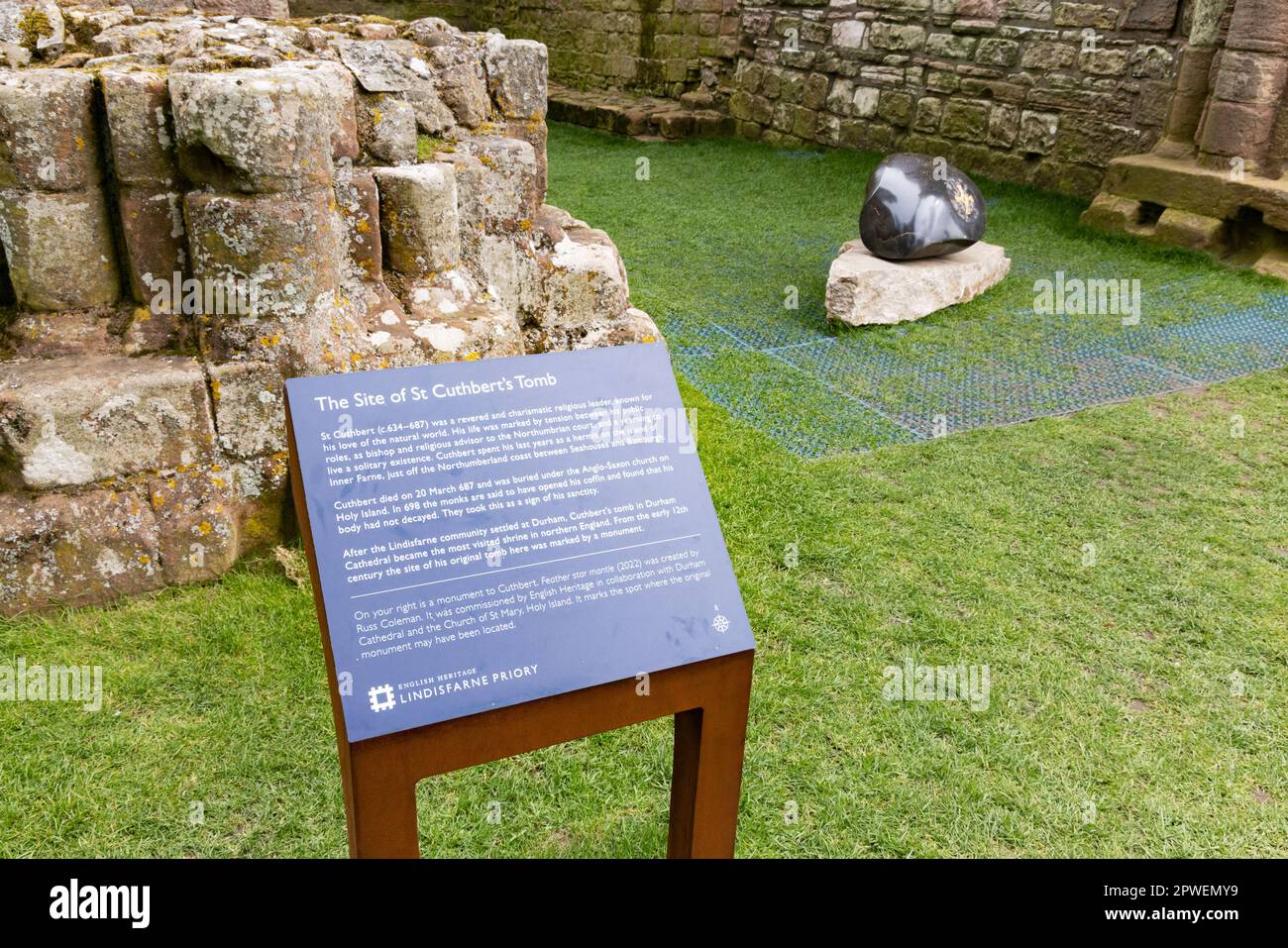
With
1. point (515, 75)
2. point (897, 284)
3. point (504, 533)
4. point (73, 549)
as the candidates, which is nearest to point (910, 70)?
point (897, 284)

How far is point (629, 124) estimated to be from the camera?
10.2 m

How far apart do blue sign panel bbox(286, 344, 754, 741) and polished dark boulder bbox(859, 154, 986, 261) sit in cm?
384

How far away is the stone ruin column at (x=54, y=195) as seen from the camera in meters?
2.57

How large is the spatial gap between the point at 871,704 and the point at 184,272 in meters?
2.25

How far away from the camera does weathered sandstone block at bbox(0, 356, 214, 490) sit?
8.59 feet

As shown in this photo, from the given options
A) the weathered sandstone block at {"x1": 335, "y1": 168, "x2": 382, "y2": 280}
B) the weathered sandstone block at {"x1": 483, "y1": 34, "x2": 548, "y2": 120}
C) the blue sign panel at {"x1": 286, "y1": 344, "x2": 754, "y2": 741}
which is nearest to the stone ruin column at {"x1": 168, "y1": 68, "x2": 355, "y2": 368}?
the weathered sandstone block at {"x1": 335, "y1": 168, "x2": 382, "y2": 280}

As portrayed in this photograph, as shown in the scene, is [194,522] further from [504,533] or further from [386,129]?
[504,533]

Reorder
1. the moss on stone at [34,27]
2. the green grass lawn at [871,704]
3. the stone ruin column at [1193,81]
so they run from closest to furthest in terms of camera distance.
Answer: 1. the green grass lawn at [871,704]
2. the moss on stone at [34,27]
3. the stone ruin column at [1193,81]

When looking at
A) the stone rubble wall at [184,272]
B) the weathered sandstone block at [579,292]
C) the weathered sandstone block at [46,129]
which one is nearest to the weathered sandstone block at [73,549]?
the stone rubble wall at [184,272]

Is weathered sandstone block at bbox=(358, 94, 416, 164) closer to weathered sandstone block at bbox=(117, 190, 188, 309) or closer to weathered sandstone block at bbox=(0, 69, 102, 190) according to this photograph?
weathered sandstone block at bbox=(117, 190, 188, 309)

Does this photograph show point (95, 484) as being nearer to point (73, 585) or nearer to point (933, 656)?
point (73, 585)

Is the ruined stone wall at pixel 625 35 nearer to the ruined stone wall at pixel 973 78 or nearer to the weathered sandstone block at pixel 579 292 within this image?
the ruined stone wall at pixel 973 78
